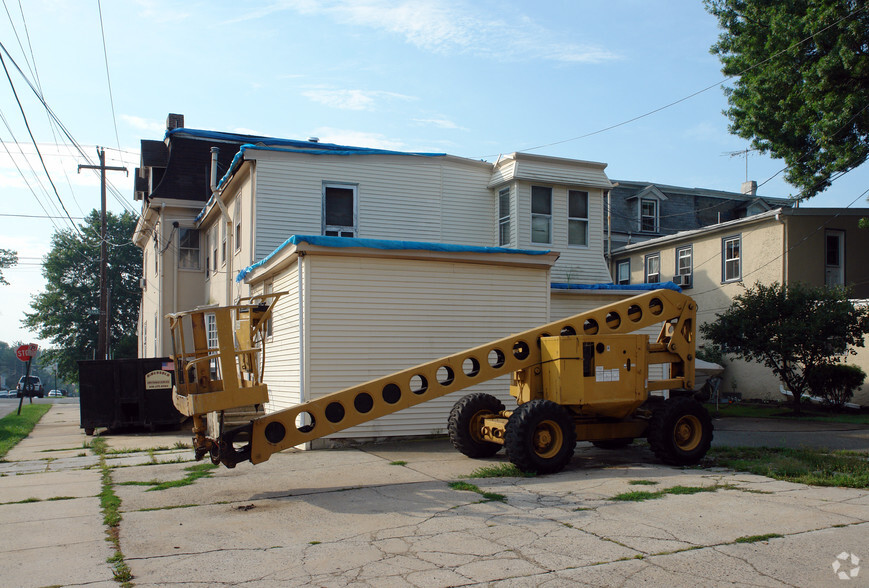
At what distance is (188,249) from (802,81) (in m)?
20.7

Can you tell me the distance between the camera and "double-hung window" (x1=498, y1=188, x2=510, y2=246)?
19578mm

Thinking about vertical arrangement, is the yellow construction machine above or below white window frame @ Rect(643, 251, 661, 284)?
below

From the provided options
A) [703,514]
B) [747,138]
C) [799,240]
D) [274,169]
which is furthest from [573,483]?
[799,240]

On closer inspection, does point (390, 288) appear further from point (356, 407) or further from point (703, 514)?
point (703, 514)

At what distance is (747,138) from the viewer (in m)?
22.4

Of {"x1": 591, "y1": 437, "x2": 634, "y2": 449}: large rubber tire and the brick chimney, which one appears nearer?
{"x1": 591, "y1": 437, "x2": 634, "y2": 449}: large rubber tire

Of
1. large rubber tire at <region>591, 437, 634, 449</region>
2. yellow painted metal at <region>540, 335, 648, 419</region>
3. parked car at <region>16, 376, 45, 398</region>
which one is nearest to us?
yellow painted metal at <region>540, 335, 648, 419</region>

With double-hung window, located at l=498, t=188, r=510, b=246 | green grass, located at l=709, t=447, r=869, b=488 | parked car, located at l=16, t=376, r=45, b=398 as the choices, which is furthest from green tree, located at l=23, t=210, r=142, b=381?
green grass, located at l=709, t=447, r=869, b=488

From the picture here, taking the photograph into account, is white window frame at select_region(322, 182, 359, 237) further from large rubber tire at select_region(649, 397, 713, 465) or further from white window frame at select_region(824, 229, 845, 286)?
white window frame at select_region(824, 229, 845, 286)

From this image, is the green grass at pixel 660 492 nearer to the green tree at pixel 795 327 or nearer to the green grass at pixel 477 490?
the green grass at pixel 477 490

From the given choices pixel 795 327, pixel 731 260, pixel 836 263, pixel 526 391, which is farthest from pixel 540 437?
pixel 836 263

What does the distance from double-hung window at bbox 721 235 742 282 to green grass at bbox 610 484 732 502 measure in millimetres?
19733

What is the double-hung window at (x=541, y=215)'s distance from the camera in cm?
1952

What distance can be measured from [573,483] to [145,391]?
12320 mm
